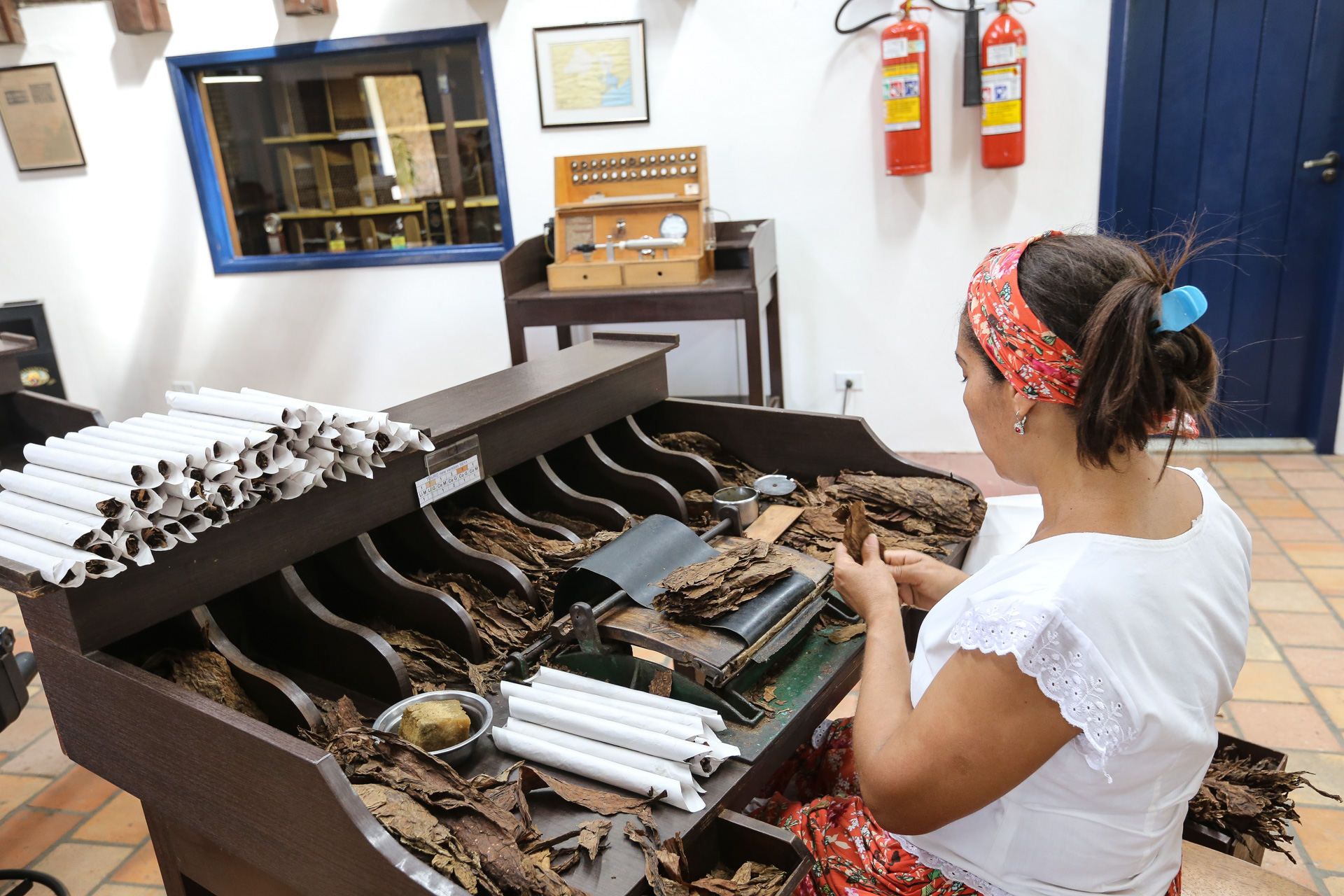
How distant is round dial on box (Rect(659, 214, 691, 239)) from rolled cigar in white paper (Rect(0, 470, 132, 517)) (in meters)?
3.08

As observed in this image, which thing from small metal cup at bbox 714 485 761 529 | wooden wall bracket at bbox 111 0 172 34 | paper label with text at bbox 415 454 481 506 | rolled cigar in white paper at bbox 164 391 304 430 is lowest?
small metal cup at bbox 714 485 761 529

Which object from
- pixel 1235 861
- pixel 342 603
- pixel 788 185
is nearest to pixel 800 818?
pixel 1235 861

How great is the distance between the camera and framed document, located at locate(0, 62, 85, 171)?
536 cm

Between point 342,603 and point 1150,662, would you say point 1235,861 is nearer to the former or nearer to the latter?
point 1150,662

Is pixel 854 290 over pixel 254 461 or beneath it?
beneath

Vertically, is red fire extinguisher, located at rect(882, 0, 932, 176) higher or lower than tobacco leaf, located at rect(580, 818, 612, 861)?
higher

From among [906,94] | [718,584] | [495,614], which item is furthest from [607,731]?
[906,94]

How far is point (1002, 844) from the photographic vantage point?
1126 millimetres

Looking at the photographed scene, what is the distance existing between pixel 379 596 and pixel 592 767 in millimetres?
590

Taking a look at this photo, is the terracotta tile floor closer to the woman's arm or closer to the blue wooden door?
the blue wooden door

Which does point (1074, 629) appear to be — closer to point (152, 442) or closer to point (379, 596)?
point (379, 596)

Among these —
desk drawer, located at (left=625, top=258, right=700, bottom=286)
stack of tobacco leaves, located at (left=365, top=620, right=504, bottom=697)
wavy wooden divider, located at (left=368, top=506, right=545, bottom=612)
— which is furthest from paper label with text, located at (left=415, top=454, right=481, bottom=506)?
desk drawer, located at (left=625, top=258, right=700, bottom=286)

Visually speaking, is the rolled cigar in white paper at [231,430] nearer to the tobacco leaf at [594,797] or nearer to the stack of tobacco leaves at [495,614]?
the stack of tobacco leaves at [495,614]

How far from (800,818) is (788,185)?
141 inches
